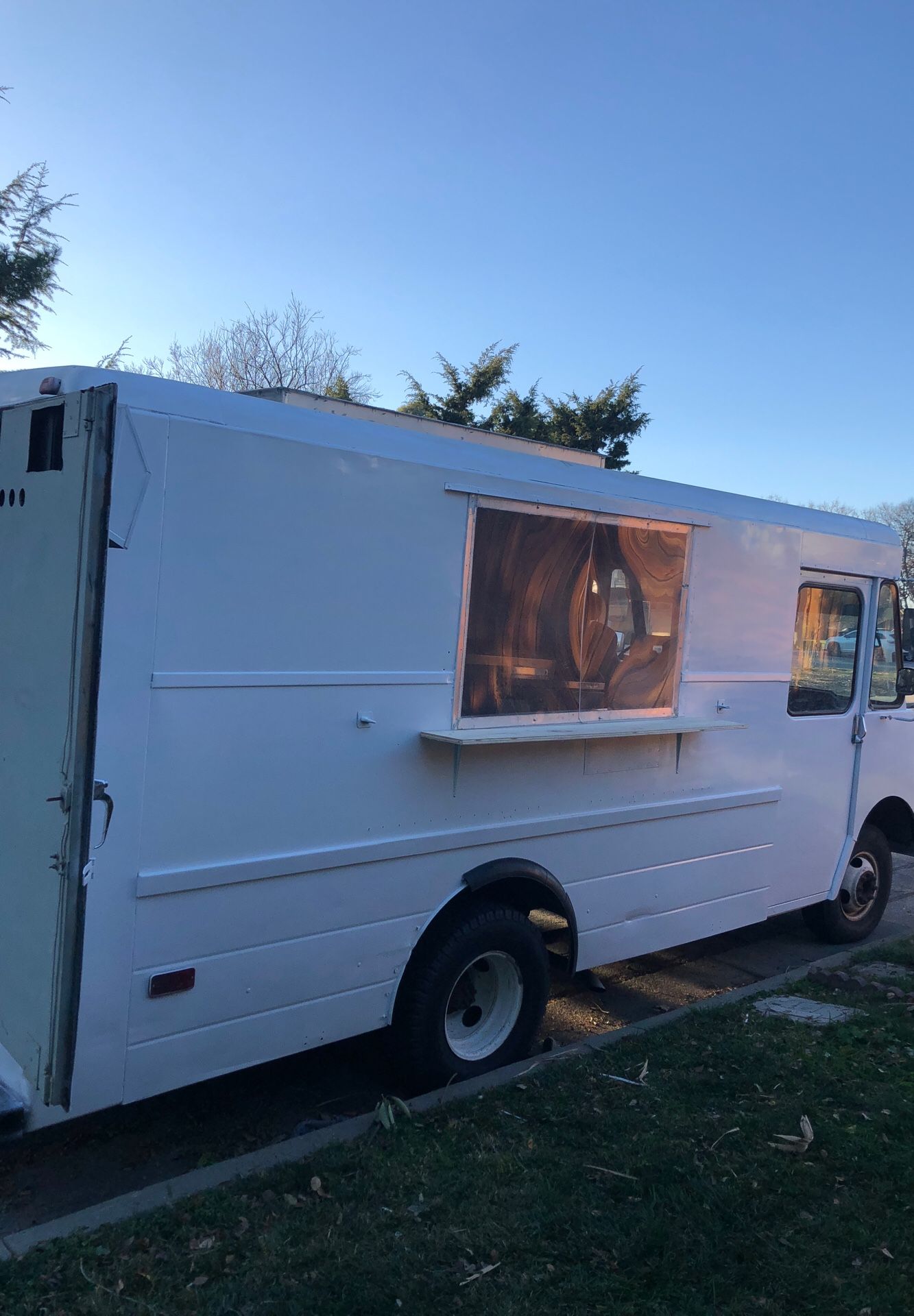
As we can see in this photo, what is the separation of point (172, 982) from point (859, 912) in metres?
5.22

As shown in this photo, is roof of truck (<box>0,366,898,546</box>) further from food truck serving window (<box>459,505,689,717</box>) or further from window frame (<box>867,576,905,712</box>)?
window frame (<box>867,576,905,712</box>)

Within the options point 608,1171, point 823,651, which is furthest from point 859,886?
point 608,1171

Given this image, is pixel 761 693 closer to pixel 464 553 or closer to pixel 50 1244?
pixel 464 553

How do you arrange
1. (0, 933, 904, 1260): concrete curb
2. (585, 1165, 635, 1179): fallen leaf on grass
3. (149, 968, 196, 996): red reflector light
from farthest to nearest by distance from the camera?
(585, 1165, 635, 1179): fallen leaf on grass
(149, 968, 196, 996): red reflector light
(0, 933, 904, 1260): concrete curb

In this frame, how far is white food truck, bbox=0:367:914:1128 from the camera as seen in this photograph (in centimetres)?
302

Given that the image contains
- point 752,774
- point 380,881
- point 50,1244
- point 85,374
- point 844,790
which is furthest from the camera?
point 844,790

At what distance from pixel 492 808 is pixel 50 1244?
215cm

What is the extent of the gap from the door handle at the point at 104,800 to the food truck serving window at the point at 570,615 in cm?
150

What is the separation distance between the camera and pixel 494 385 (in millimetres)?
22812

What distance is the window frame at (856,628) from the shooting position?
18.9 feet

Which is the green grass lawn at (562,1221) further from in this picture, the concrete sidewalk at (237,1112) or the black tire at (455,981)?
the concrete sidewalk at (237,1112)

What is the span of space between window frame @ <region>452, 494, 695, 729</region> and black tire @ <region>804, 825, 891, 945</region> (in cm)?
253

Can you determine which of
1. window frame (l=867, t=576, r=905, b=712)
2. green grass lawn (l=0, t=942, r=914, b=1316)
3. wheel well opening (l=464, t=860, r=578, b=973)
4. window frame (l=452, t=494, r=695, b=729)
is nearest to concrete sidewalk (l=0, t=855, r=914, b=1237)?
wheel well opening (l=464, t=860, r=578, b=973)

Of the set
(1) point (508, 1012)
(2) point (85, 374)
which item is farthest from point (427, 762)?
(2) point (85, 374)
